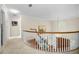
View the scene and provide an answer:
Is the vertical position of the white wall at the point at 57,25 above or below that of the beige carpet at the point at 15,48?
above

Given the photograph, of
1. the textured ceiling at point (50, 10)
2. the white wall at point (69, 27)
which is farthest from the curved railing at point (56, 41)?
the textured ceiling at point (50, 10)

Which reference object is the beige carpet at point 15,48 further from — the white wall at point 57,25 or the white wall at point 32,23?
the white wall at point 32,23

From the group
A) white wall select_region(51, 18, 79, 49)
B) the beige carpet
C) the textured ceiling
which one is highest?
the textured ceiling

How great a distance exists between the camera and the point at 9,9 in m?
1.29

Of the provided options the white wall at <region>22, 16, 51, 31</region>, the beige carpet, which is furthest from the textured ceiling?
the beige carpet

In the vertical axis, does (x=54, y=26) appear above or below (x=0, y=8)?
below

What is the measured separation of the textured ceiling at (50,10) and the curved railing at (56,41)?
236 millimetres

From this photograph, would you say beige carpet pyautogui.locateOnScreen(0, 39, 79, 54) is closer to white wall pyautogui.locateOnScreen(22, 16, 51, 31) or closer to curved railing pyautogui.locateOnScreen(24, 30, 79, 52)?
curved railing pyautogui.locateOnScreen(24, 30, 79, 52)

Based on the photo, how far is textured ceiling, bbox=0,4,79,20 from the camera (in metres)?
1.29

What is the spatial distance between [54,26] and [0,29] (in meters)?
0.75

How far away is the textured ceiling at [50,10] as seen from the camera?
129 cm

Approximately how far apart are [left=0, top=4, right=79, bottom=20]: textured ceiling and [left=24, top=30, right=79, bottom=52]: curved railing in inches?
9.3
